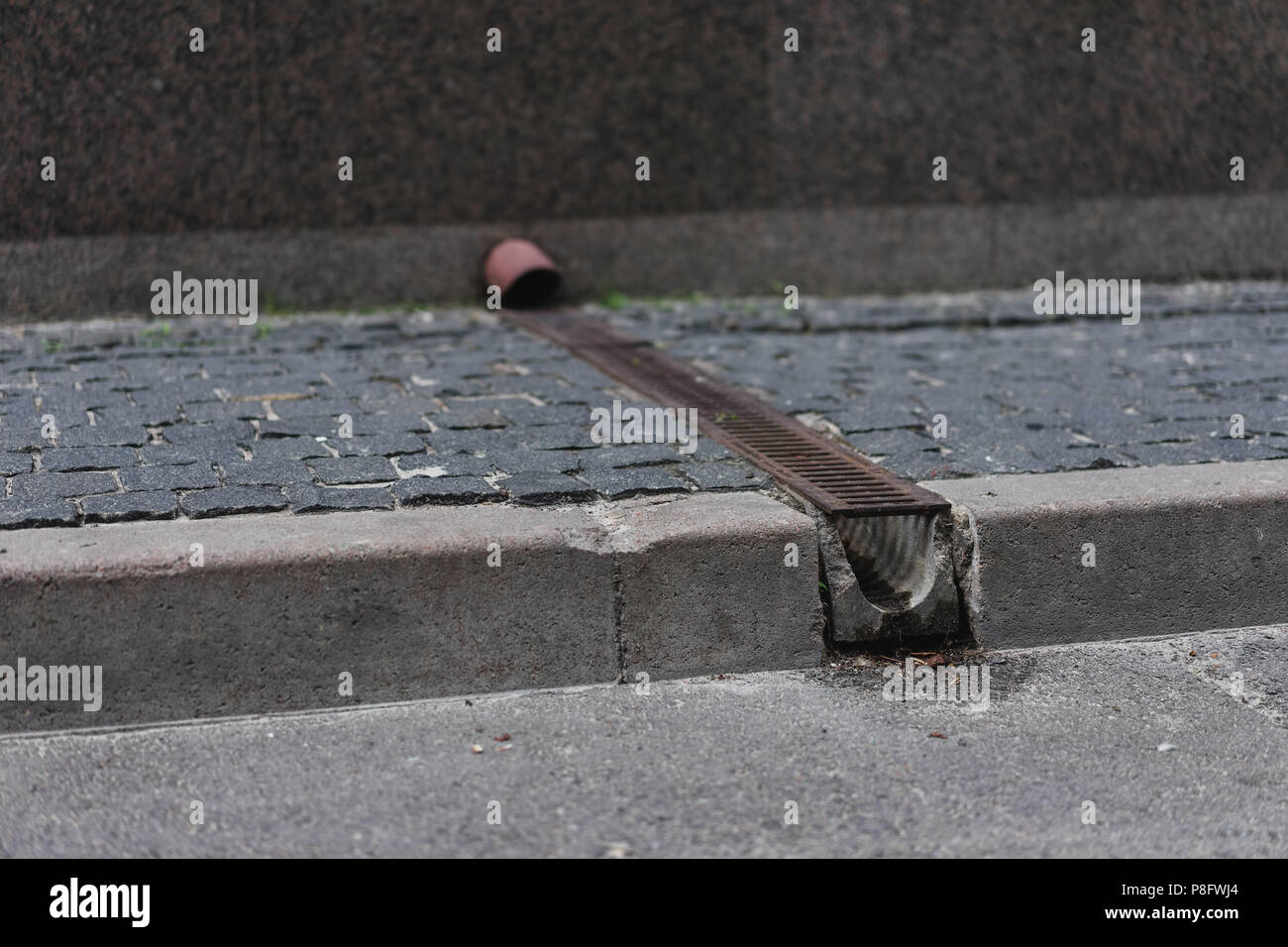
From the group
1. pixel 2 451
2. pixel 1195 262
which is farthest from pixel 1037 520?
pixel 1195 262

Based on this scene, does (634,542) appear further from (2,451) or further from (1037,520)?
(2,451)

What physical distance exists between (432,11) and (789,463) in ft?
10.4

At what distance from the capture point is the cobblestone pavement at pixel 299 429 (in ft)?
9.36

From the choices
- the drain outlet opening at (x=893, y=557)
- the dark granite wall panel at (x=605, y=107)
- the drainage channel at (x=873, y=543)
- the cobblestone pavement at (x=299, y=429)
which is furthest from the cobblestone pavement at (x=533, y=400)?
the dark granite wall panel at (x=605, y=107)

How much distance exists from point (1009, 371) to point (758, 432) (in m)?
1.26

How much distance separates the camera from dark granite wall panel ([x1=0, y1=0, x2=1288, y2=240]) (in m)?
5.16

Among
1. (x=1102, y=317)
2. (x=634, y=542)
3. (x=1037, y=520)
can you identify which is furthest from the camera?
(x=1102, y=317)

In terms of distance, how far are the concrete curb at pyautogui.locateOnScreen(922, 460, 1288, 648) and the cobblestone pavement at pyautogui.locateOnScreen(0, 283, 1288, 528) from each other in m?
0.32

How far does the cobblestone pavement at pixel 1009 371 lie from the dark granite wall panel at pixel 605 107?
595mm

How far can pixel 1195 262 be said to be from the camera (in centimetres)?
649

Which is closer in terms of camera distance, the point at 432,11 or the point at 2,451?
the point at 2,451

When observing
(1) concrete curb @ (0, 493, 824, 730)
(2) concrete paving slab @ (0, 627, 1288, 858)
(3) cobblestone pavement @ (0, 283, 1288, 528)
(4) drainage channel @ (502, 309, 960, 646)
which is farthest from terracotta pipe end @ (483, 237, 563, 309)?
(2) concrete paving slab @ (0, 627, 1288, 858)

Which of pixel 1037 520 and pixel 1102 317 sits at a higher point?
pixel 1102 317
